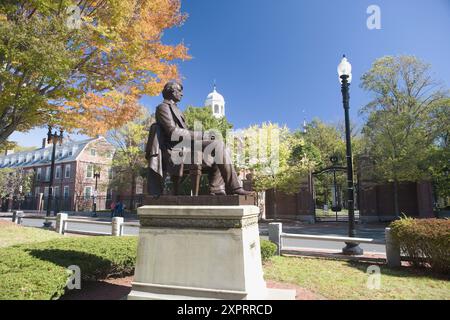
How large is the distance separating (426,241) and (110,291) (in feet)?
26.9

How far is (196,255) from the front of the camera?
16.7 ft

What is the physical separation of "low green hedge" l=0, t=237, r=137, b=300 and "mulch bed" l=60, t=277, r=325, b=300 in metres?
0.21

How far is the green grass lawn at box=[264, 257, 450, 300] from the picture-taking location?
6.46 m

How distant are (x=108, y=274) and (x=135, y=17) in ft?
30.2

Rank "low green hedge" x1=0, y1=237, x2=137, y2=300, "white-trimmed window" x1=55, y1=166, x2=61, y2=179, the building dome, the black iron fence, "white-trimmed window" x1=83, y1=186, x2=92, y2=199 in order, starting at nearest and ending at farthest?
"low green hedge" x1=0, y1=237, x2=137, y2=300 < the black iron fence < "white-trimmed window" x1=83, y1=186, x2=92, y2=199 < "white-trimmed window" x1=55, y1=166, x2=61, y2=179 < the building dome

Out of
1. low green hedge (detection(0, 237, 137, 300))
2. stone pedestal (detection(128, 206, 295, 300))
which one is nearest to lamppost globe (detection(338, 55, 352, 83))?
stone pedestal (detection(128, 206, 295, 300))

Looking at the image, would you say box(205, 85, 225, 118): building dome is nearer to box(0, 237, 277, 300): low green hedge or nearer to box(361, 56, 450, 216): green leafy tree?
box(361, 56, 450, 216): green leafy tree

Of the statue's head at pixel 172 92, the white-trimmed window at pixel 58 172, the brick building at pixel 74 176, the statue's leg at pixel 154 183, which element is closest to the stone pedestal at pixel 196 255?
the statue's leg at pixel 154 183

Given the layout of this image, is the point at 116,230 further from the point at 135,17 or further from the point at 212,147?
the point at 212,147

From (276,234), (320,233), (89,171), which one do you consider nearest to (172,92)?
(276,234)

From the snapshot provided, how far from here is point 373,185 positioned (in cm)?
2753

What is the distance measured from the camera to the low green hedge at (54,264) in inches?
185

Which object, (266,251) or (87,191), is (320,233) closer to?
(266,251)
